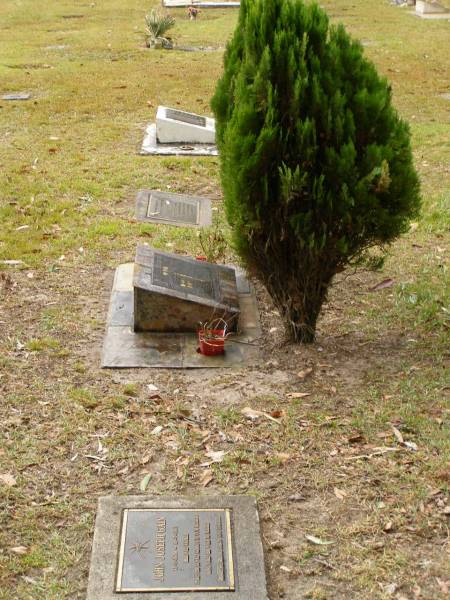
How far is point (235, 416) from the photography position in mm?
4895

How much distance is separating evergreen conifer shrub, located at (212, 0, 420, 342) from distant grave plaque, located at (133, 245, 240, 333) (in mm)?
662

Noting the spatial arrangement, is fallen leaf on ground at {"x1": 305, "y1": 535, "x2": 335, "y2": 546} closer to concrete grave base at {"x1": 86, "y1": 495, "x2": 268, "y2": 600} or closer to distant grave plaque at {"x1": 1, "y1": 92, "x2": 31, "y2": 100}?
concrete grave base at {"x1": 86, "y1": 495, "x2": 268, "y2": 600}

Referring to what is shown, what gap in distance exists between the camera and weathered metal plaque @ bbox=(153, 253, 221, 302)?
586 centimetres

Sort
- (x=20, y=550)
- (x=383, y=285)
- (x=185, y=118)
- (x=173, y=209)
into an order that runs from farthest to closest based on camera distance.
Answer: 1. (x=185, y=118)
2. (x=173, y=209)
3. (x=383, y=285)
4. (x=20, y=550)

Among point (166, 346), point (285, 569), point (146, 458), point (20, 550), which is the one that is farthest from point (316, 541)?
point (166, 346)

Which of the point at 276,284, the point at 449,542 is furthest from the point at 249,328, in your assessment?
the point at 449,542

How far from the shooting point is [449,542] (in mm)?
3889

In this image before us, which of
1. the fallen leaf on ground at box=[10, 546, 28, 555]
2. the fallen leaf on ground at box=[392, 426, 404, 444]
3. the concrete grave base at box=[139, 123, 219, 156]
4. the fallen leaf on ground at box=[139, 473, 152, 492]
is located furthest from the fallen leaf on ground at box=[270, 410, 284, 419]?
the concrete grave base at box=[139, 123, 219, 156]

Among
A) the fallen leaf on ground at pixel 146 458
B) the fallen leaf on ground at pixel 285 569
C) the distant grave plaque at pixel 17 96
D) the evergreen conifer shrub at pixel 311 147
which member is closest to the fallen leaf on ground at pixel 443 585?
the fallen leaf on ground at pixel 285 569

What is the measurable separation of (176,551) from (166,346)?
2.15m

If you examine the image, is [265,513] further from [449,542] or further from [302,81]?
[302,81]

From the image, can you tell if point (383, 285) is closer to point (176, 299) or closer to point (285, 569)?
point (176, 299)

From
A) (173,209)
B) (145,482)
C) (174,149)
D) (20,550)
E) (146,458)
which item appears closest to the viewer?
(20,550)

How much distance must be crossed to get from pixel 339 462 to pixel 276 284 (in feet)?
4.83
